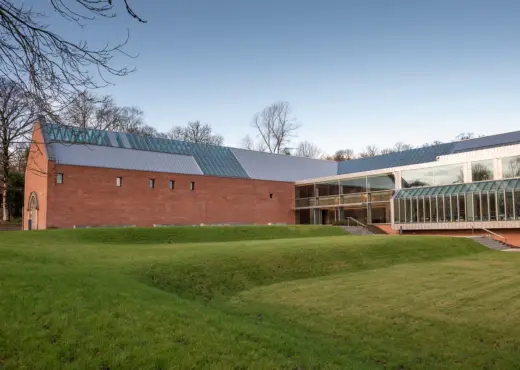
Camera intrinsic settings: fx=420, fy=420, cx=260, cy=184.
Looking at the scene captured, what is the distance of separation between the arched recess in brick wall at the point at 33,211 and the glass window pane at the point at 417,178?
92.1ft

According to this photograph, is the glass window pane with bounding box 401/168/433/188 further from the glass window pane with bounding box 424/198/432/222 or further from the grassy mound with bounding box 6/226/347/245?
the grassy mound with bounding box 6/226/347/245

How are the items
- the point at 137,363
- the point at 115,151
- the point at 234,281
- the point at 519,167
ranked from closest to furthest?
the point at 137,363 → the point at 234,281 → the point at 519,167 → the point at 115,151

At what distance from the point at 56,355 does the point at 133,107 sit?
5693 centimetres

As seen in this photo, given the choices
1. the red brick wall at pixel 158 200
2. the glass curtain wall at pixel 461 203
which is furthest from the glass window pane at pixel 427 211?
the red brick wall at pixel 158 200

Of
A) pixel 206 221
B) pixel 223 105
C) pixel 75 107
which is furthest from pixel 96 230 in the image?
pixel 75 107

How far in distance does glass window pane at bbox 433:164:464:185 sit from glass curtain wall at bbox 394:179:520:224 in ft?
1.77

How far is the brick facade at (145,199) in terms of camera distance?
29.3 m

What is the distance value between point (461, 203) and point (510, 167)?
377 cm

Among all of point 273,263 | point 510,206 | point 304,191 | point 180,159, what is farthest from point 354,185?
point 273,263

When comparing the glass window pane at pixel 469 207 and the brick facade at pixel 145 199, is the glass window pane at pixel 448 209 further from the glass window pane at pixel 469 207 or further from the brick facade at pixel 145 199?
the brick facade at pixel 145 199

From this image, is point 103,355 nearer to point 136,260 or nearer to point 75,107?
point 75,107

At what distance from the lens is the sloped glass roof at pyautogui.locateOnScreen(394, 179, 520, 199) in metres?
26.8

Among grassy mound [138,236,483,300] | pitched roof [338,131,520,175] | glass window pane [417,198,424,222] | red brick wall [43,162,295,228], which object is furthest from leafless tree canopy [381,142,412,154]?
grassy mound [138,236,483,300]

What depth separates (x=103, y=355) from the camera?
5.57 meters
